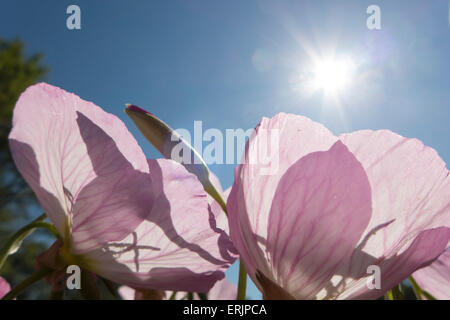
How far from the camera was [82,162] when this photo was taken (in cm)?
24

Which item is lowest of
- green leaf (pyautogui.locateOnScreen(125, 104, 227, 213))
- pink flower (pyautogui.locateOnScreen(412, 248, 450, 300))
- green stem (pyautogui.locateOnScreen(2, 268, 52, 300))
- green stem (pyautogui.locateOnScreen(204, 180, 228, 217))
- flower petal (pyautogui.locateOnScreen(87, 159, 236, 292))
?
pink flower (pyautogui.locateOnScreen(412, 248, 450, 300))

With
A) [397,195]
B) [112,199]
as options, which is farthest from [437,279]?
[112,199]

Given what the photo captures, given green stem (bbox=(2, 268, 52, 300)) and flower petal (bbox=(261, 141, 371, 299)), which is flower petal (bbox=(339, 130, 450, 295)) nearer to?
flower petal (bbox=(261, 141, 371, 299))

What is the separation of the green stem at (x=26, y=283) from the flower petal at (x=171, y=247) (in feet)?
0.08

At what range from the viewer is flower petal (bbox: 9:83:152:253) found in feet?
0.75

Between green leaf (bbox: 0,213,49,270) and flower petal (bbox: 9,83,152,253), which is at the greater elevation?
flower petal (bbox: 9,83,152,253)

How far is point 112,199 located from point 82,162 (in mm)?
29

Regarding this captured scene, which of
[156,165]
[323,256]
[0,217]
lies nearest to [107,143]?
[156,165]

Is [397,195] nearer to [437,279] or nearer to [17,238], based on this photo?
[437,279]

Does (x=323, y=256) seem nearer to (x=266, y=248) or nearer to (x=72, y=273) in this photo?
(x=266, y=248)

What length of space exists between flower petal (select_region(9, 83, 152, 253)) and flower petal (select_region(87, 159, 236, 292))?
1 cm

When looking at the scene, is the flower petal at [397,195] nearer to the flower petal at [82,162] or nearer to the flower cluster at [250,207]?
the flower cluster at [250,207]

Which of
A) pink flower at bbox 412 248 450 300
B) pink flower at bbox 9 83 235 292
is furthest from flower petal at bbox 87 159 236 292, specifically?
pink flower at bbox 412 248 450 300
